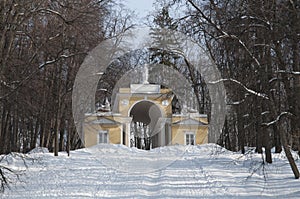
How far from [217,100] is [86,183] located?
21.2 ft

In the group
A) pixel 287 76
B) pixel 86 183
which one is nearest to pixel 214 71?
pixel 287 76

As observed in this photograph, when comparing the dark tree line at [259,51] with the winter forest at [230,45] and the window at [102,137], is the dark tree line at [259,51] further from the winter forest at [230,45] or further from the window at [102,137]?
the window at [102,137]

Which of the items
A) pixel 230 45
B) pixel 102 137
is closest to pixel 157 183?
pixel 230 45

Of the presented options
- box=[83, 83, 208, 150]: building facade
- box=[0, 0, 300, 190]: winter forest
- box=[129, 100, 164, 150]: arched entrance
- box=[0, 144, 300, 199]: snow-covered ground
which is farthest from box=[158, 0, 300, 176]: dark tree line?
box=[129, 100, 164, 150]: arched entrance

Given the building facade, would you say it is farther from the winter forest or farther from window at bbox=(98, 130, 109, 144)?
the winter forest

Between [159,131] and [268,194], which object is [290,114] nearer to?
[268,194]

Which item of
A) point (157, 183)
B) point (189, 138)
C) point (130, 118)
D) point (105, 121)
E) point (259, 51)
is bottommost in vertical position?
point (157, 183)

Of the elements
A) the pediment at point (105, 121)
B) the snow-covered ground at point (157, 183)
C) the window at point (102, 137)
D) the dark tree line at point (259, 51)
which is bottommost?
the snow-covered ground at point (157, 183)

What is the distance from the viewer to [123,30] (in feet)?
65.9

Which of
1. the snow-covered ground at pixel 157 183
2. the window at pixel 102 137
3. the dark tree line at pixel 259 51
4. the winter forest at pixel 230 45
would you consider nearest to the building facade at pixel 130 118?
the window at pixel 102 137

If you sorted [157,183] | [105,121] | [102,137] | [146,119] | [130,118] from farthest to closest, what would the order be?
[146,119]
[130,118]
[102,137]
[105,121]
[157,183]

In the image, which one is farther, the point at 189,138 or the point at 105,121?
the point at 189,138

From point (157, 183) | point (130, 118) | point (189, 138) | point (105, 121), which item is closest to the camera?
point (157, 183)

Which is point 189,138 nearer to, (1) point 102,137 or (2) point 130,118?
(2) point 130,118
